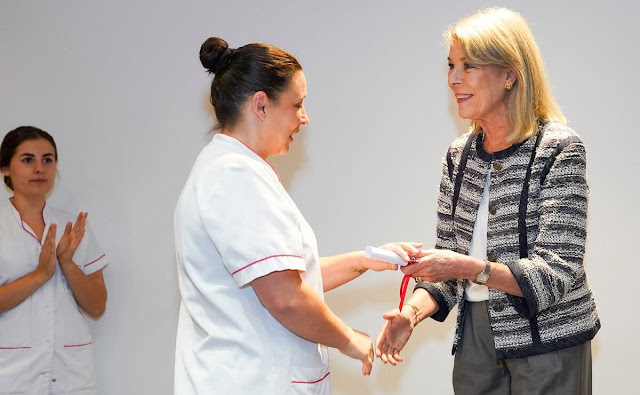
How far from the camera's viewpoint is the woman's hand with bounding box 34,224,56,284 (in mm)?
3211

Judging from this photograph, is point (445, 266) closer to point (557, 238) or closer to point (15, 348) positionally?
point (557, 238)

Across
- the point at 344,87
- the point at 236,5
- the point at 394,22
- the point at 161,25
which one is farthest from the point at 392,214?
the point at 161,25

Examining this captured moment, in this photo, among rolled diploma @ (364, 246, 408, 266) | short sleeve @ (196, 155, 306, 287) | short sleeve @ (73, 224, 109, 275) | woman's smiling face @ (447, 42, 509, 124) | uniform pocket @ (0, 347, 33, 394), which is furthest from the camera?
short sleeve @ (73, 224, 109, 275)

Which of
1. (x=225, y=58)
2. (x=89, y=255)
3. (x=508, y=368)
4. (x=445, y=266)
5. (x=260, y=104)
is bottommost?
(x=508, y=368)

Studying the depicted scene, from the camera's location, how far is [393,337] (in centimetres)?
228

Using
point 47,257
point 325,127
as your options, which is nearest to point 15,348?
point 47,257

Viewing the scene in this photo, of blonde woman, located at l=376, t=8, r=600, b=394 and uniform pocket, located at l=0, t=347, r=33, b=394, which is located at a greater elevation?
blonde woman, located at l=376, t=8, r=600, b=394

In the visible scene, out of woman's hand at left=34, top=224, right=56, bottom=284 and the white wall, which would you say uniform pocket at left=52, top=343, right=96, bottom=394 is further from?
woman's hand at left=34, top=224, right=56, bottom=284

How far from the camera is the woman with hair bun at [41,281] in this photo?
3.17 metres

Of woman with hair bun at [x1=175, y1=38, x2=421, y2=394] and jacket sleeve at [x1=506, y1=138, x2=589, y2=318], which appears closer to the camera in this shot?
woman with hair bun at [x1=175, y1=38, x2=421, y2=394]

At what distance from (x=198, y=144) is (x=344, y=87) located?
68cm

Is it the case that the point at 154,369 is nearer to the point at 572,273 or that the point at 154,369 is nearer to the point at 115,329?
the point at 115,329

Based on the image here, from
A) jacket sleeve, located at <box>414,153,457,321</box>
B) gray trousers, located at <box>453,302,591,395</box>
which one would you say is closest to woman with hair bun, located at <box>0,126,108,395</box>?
jacket sleeve, located at <box>414,153,457,321</box>

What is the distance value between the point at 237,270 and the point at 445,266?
52 cm
